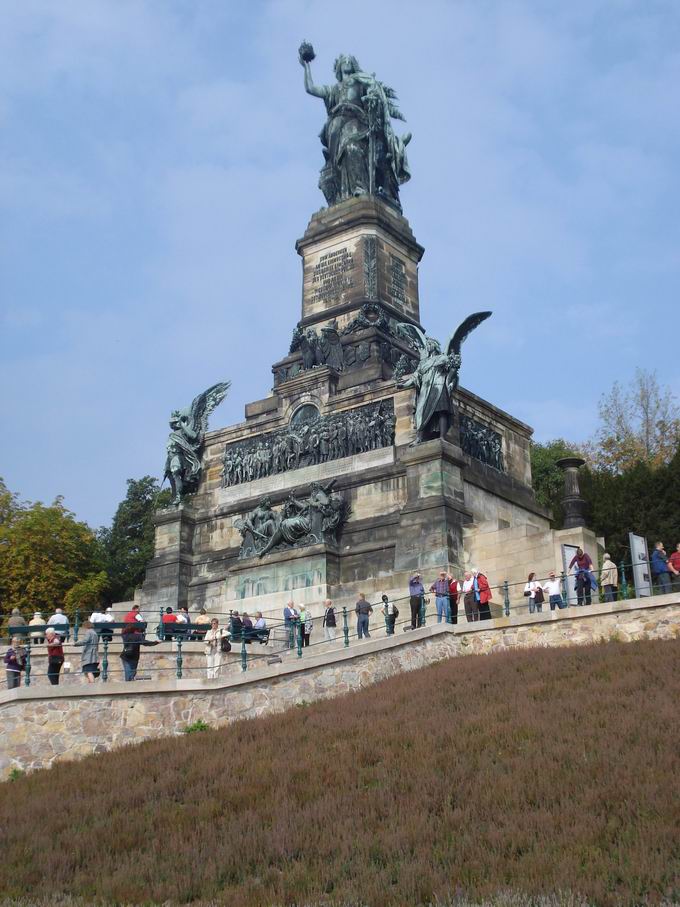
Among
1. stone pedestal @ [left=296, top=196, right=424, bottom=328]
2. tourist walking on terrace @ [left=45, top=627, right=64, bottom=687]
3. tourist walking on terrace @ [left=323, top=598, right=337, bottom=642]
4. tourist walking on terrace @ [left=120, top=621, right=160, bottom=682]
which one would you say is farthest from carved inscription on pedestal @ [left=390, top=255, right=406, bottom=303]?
tourist walking on terrace @ [left=45, top=627, right=64, bottom=687]

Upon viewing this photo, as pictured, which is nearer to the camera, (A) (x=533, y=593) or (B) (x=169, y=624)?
(A) (x=533, y=593)

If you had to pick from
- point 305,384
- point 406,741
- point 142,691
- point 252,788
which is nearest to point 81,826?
point 252,788

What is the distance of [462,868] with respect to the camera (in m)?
12.2

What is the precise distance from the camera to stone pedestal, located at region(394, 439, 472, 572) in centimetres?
3123

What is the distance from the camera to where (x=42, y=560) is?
46.9 metres

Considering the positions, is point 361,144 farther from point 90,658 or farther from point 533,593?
point 90,658

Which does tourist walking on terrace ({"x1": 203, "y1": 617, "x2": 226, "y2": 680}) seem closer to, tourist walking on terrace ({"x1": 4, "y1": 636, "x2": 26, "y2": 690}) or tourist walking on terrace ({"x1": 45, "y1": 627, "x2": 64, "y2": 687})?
tourist walking on terrace ({"x1": 45, "y1": 627, "x2": 64, "y2": 687})

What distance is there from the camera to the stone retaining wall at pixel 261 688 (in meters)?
21.0

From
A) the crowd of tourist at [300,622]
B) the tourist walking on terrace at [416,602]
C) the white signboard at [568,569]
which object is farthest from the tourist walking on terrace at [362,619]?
the white signboard at [568,569]

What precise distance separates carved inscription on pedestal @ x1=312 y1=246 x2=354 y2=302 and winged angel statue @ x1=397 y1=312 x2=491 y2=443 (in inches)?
278

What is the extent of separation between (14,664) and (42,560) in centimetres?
2441

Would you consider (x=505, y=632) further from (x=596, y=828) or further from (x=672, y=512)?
(x=672, y=512)

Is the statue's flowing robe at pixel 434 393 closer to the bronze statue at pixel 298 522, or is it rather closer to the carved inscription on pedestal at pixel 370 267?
the bronze statue at pixel 298 522

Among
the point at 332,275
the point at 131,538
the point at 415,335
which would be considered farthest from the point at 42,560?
the point at 415,335
